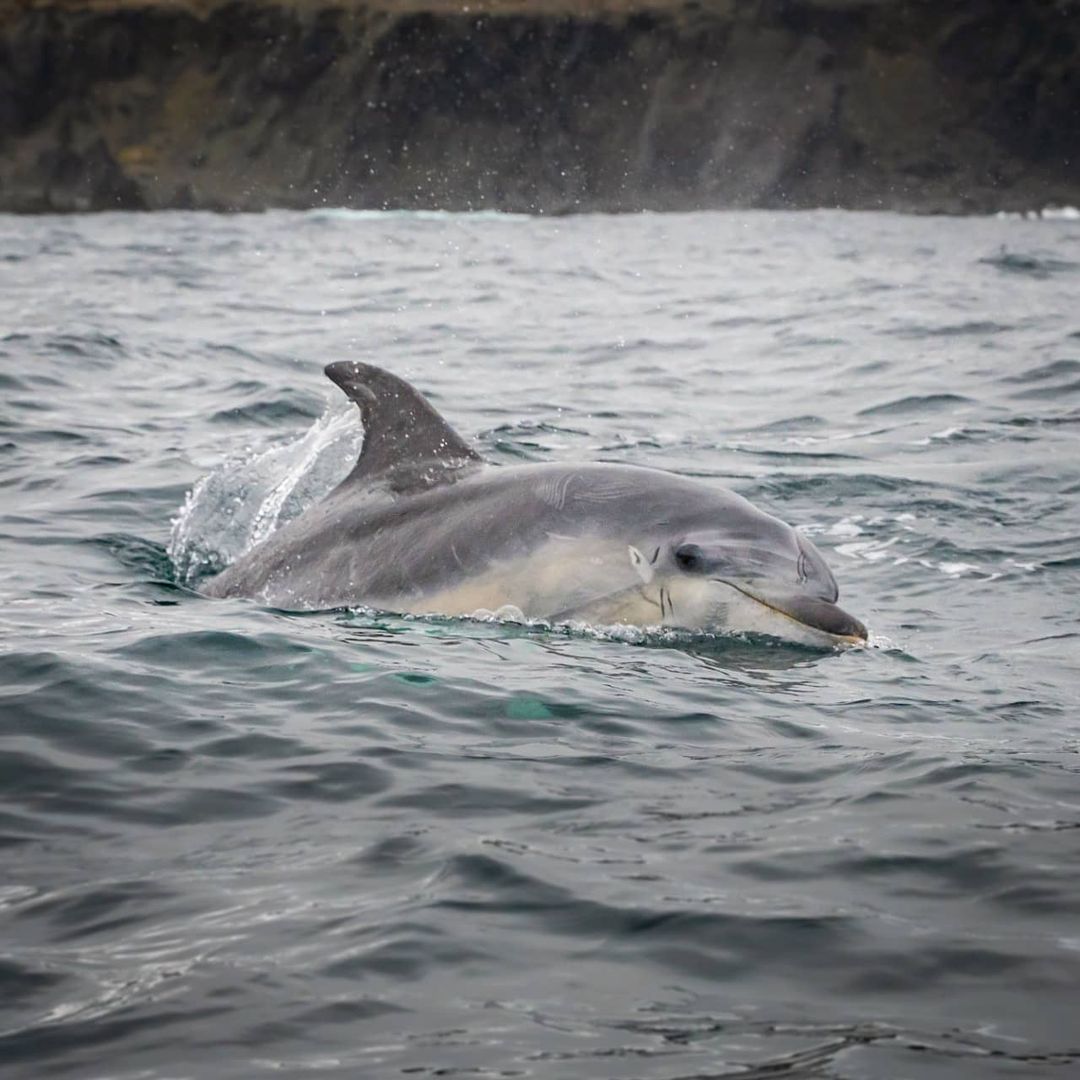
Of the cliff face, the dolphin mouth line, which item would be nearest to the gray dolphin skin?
the dolphin mouth line

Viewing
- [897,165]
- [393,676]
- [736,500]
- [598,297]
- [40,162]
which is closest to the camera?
[393,676]

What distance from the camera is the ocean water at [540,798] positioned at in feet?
14.1

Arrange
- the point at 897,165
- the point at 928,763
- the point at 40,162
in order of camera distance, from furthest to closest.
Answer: the point at 897,165 → the point at 40,162 → the point at 928,763

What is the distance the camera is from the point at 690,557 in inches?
303

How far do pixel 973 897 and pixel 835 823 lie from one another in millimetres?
650

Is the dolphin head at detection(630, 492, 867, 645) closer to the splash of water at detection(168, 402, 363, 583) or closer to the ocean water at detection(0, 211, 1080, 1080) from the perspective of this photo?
the ocean water at detection(0, 211, 1080, 1080)

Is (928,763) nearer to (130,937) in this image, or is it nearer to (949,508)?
(130,937)

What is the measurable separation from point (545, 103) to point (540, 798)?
13918 centimetres

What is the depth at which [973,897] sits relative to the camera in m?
5.07

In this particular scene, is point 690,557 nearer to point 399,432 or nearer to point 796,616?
point 796,616

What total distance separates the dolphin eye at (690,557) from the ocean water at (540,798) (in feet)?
1.26

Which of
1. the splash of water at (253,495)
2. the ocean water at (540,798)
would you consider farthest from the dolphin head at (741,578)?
the splash of water at (253,495)

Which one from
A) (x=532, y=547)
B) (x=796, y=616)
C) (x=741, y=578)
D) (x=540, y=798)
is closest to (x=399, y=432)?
(x=532, y=547)

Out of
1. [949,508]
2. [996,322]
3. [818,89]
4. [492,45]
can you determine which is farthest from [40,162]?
[949,508]
